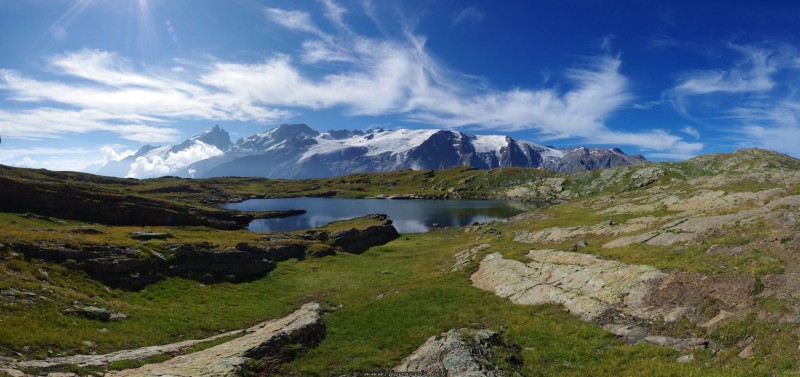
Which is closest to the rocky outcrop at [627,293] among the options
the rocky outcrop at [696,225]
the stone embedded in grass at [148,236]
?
the rocky outcrop at [696,225]

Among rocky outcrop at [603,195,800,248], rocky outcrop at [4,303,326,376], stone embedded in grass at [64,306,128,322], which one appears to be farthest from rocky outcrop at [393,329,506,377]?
rocky outcrop at [603,195,800,248]

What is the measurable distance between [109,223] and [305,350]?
71.6 m

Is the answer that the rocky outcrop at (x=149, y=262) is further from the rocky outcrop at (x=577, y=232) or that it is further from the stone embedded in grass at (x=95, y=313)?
the rocky outcrop at (x=577, y=232)

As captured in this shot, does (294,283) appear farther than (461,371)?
Yes

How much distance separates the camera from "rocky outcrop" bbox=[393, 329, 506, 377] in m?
22.1

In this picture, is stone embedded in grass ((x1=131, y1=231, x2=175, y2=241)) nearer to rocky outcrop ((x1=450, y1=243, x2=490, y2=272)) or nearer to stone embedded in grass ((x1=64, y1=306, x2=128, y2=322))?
stone embedded in grass ((x1=64, y1=306, x2=128, y2=322))

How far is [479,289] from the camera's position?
40875mm

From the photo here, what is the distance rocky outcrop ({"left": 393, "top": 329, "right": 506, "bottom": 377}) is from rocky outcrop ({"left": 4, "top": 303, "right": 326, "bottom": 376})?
8.30m

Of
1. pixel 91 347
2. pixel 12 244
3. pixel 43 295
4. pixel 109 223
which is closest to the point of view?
pixel 91 347

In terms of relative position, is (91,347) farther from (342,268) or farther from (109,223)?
(109,223)

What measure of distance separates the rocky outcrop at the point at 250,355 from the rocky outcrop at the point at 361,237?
4945 cm

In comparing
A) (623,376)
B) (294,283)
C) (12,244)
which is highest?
(12,244)

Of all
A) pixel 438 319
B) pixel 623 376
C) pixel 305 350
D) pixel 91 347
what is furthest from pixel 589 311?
pixel 91 347

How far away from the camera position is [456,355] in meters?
23.5
